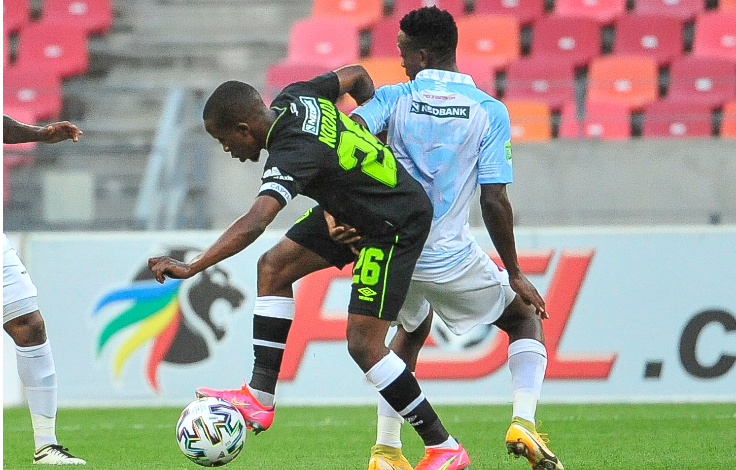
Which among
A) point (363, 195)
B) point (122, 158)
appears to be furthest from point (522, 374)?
point (122, 158)

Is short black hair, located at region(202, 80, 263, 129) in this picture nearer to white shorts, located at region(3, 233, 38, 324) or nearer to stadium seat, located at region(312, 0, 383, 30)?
white shorts, located at region(3, 233, 38, 324)

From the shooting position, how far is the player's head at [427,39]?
14.9 ft

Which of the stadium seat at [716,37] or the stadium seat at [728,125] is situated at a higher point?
the stadium seat at [716,37]

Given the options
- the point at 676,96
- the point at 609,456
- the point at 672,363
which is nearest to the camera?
the point at 609,456

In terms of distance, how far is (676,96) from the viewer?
36.3ft

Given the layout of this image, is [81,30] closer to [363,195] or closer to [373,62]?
[373,62]

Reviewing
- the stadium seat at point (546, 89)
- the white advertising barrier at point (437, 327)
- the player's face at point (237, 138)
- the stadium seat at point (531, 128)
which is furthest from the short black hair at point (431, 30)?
the stadium seat at point (546, 89)

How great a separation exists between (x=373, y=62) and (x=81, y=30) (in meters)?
3.53

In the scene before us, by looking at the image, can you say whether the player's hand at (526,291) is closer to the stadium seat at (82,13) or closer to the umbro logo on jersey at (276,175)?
the umbro logo on jersey at (276,175)

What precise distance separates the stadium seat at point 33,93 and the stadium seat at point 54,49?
356 millimetres

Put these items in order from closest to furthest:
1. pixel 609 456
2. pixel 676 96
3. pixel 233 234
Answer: pixel 233 234
pixel 609 456
pixel 676 96

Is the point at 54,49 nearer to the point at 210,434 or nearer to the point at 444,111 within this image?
the point at 444,111

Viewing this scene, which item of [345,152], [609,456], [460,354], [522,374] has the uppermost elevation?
[345,152]

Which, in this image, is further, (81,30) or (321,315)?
(81,30)
